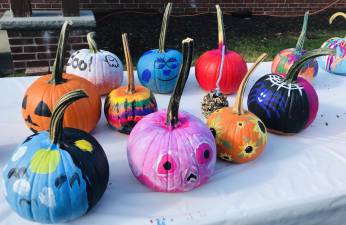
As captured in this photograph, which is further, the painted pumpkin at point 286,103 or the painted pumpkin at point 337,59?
the painted pumpkin at point 337,59

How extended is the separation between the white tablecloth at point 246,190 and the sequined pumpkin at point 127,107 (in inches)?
3.2

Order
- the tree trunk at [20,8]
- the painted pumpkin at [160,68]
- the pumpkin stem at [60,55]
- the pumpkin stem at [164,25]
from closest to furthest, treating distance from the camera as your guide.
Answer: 1. the pumpkin stem at [60,55]
2. the pumpkin stem at [164,25]
3. the painted pumpkin at [160,68]
4. the tree trunk at [20,8]

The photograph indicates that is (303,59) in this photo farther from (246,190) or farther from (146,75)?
(146,75)

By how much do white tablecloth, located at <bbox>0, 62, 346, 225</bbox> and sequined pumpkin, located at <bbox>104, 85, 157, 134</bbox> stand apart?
8cm

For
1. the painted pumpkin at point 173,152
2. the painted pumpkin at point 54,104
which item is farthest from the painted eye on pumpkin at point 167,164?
the painted pumpkin at point 54,104

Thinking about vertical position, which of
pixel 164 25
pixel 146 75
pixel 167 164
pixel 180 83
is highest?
pixel 164 25

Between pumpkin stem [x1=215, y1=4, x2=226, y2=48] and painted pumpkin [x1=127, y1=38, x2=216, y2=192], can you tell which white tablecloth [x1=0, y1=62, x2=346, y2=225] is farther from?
pumpkin stem [x1=215, y1=4, x2=226, y2=48]

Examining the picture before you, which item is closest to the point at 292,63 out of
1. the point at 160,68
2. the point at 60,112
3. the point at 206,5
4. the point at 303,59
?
the point at 303,59

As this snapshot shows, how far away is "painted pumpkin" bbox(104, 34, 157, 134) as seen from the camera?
124 cm

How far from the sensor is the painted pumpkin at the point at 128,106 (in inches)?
48.6

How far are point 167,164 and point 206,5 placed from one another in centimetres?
480

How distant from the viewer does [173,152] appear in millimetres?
974

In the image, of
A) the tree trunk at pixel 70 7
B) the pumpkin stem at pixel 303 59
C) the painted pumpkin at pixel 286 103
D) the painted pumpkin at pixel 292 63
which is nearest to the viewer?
the pumpkin stem at pixel 303 59

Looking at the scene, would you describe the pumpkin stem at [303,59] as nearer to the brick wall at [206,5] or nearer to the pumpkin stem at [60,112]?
the pumpkin stem at [60,112]
